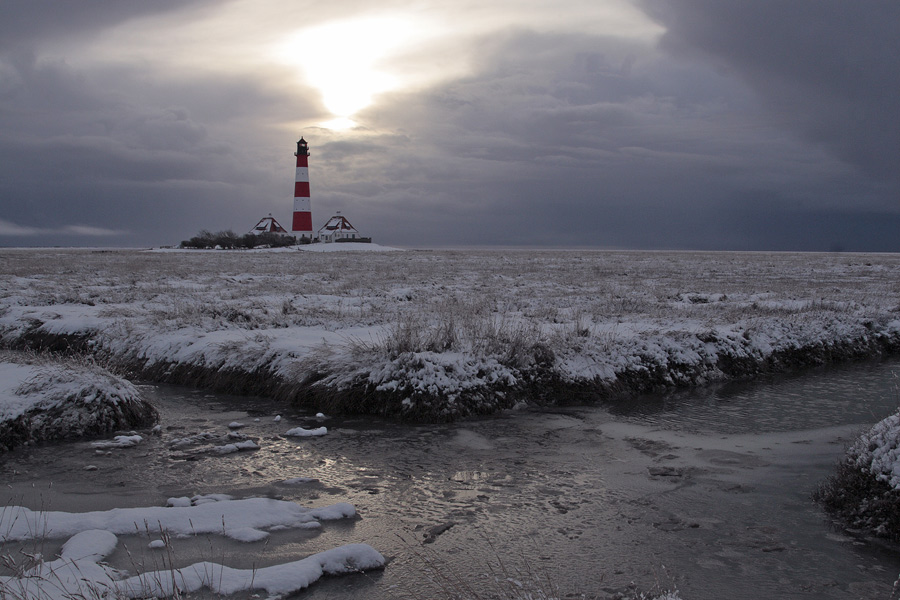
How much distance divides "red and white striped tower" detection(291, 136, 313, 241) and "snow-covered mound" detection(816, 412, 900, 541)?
92.0 m

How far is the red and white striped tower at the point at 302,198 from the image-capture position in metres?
91.9

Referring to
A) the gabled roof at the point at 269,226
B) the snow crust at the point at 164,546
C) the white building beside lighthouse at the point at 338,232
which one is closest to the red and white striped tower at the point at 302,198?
the white building beside lighthouse at the point at 338,232

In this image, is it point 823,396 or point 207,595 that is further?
point 823,396

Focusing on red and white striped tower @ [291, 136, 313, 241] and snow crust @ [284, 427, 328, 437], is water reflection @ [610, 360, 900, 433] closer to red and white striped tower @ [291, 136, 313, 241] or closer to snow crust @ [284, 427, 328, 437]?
snow crust @ [284, 427, 328, 437]

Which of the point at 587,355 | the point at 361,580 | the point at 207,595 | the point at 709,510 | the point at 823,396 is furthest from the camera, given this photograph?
the point at 587,355

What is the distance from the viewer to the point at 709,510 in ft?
22.7

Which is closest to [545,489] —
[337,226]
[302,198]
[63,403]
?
[63,403]

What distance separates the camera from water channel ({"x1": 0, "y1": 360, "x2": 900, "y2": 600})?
5.48 meters

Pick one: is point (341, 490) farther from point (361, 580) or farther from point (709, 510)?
point (709, 510)

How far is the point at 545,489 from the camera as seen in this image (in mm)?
7465

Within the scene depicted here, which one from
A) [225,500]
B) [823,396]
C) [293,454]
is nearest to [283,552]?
[225,500]

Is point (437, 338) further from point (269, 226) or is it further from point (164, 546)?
point (269, 226)

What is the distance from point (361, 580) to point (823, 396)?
10700 mm

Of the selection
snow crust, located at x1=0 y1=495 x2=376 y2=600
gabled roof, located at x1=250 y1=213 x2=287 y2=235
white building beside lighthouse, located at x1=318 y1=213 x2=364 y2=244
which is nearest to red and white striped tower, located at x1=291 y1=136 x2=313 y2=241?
white building beside lighthouse, located at x1=318 y1=213 x2=364 y2=244
